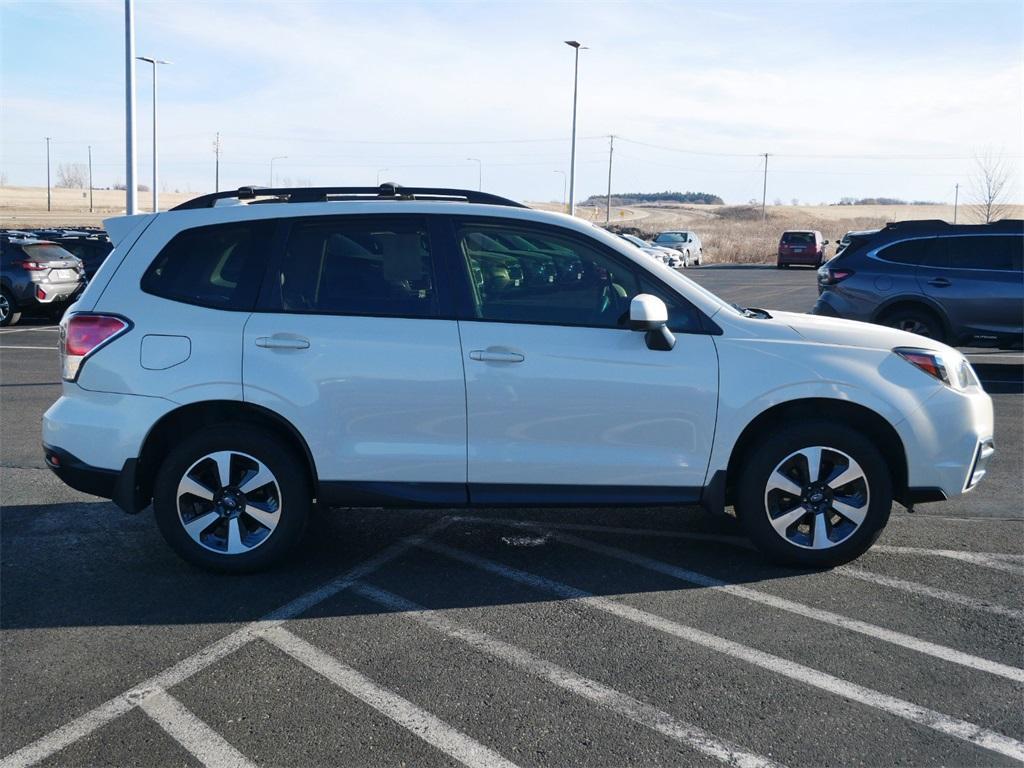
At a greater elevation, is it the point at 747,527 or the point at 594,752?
the point at 747,527

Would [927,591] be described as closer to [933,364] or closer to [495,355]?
[933,364]

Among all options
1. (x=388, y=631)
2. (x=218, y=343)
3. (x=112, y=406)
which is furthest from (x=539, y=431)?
(x=112, y=406)

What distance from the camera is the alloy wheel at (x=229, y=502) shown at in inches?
204

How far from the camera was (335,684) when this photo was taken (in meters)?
4.03

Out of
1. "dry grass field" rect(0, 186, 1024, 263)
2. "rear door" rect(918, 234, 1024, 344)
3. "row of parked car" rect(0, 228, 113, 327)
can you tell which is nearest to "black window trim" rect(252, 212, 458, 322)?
"rear door" rect(918, 234, 1024, 344)

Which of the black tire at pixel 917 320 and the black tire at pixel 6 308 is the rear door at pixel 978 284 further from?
the black tire at pixel 6 308

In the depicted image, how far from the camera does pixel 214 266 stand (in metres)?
5.33

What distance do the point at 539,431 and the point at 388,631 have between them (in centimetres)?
123

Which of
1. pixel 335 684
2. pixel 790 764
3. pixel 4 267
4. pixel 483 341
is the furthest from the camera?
pixel 4 267

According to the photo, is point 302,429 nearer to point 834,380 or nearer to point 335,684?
point 335,684

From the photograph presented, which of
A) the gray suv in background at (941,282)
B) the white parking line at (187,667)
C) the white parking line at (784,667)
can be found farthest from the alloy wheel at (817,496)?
the gray suv in background at (941,282)

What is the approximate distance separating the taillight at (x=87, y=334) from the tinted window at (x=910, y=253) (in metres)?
9.87

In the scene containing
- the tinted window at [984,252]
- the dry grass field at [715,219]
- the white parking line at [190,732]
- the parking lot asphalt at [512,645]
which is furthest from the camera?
the dry grass field at [715,219]

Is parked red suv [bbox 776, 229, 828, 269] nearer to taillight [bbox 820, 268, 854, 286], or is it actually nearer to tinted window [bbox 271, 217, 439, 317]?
taillight [bbox 820, 268, 854, 286]
